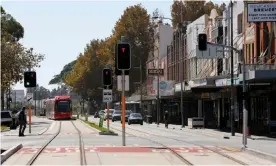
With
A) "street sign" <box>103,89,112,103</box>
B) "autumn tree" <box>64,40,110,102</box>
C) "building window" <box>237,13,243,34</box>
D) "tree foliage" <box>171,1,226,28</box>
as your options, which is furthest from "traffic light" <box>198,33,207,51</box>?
"autumn tree" <box>64,40,110,102</box>

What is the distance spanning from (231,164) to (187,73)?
5397cm

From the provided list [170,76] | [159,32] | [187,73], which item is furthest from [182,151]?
[159,32]

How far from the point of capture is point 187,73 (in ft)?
235

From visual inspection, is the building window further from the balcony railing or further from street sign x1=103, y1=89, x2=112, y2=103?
street sign x1=103, y1=89, x2=112, y2=103

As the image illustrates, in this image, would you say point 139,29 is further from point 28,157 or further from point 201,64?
point 28,157

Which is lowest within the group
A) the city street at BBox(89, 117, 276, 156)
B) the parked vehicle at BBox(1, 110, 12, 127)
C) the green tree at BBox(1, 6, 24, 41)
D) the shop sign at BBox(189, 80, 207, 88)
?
the city street at BBox(89, 117, 276, 156)

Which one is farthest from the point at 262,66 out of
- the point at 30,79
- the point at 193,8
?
the point at 193,8

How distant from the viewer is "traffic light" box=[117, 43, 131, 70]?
23.9 m

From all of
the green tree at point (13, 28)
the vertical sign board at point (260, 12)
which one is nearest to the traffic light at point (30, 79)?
the vertical sign board at point (260, 12)

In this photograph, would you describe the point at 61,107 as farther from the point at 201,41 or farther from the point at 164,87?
the point at 201,41

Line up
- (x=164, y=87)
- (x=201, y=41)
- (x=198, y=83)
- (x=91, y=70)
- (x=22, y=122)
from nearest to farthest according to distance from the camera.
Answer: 1. (x=201, y=41)
2. (x=22, y=122)
3. (x=198, y=83)
4. (x=164, y=87)
5. (x=91, y=70)

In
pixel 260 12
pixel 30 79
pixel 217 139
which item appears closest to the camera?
pixel 260 12

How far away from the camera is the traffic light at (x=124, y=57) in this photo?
23.9m

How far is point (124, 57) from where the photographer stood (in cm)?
2405
